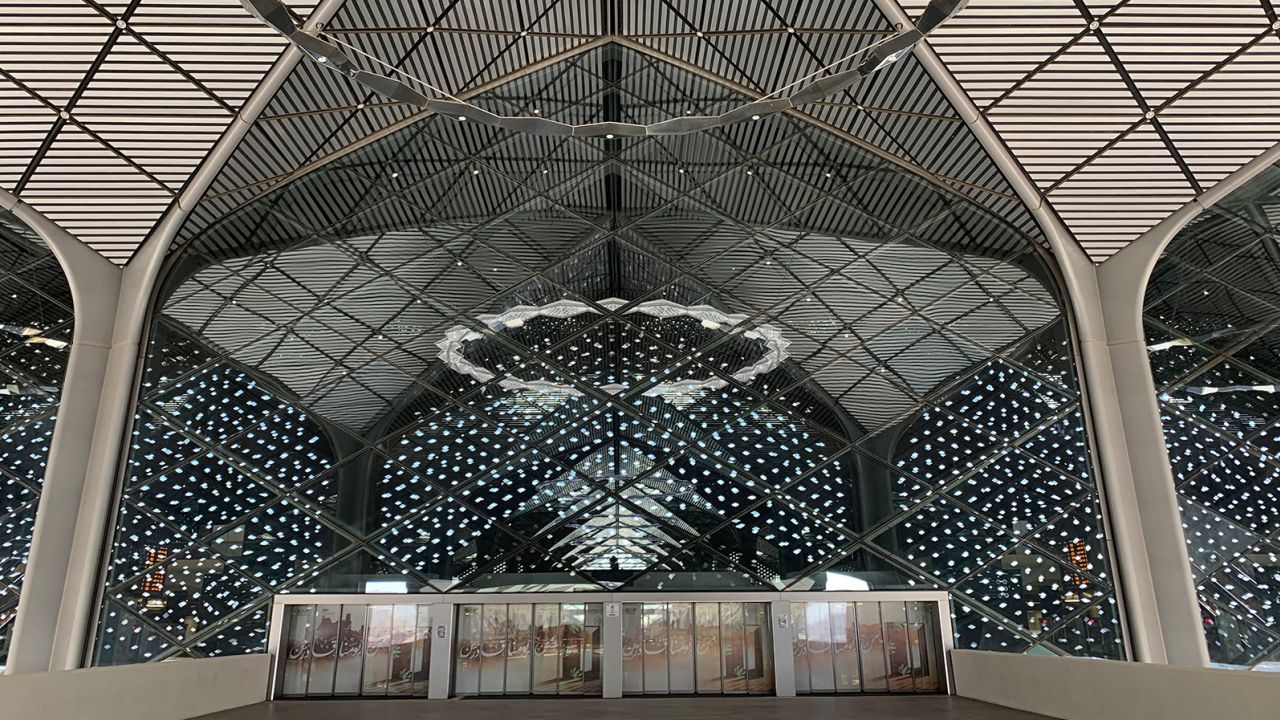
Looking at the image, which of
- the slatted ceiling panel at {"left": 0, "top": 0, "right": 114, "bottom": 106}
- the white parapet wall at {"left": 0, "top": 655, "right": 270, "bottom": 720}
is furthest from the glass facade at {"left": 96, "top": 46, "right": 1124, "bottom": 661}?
the slatted ceiling panel at {"left": 0, "top": 0, "right": 114, "bottom": 106}

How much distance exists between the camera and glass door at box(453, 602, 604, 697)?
61.8ft

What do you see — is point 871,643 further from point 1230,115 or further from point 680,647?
point 1230,115

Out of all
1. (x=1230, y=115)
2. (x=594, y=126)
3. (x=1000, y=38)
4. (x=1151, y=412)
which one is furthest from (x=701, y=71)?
(x=1151, y=412)

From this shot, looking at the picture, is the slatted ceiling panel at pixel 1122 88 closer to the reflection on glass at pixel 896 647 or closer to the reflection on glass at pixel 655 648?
the reflection on glass at pixel 896 647

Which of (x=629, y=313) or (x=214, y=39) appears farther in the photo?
(x=629, y=313)

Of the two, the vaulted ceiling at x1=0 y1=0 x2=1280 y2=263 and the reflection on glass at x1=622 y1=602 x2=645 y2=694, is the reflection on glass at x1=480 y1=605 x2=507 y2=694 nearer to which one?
the reflection on glass at x1=622 y1=602 x2=645 y2=694

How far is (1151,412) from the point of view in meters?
19.0

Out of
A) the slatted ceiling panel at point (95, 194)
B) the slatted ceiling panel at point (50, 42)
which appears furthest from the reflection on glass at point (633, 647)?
the slatted ceiling panel at point (50, 42)

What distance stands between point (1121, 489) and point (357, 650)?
56.7 ft

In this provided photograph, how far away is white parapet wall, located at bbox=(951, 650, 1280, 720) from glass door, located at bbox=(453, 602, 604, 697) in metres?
8.07

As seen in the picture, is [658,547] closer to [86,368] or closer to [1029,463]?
[1029,463]

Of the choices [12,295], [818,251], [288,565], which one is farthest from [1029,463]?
[12,295]

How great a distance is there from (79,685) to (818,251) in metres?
17.1

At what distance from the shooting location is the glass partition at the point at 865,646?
1877 cm
